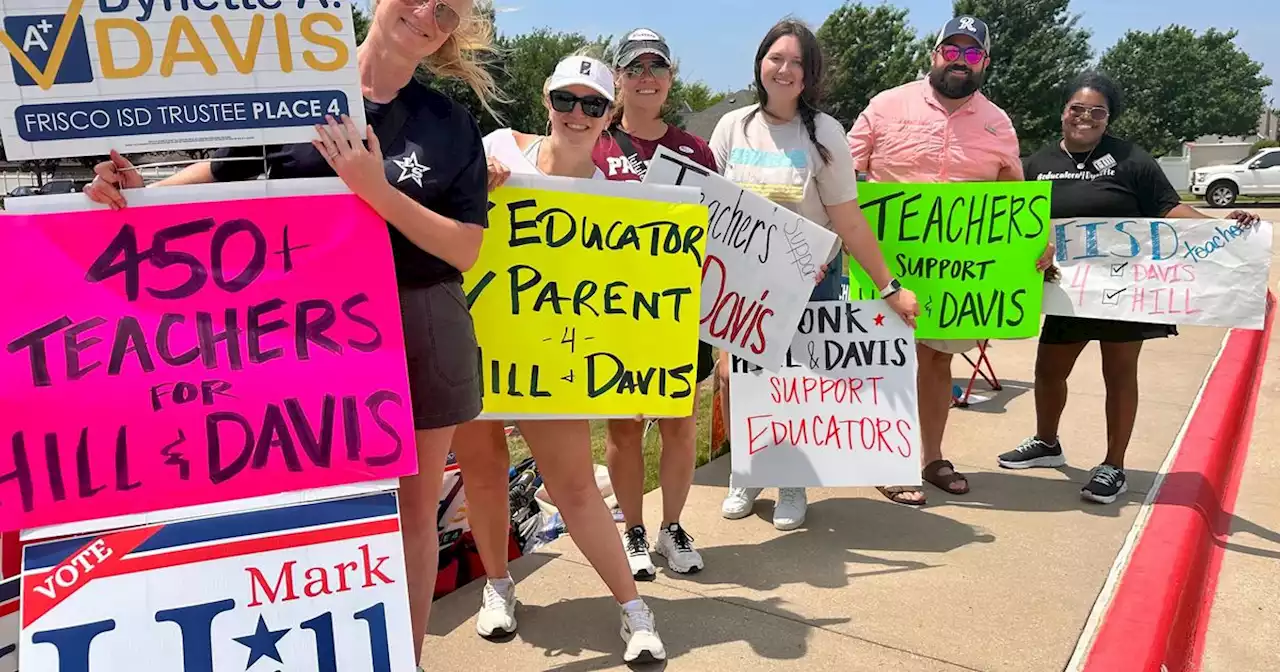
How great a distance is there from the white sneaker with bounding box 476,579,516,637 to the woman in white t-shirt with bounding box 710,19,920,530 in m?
1.73

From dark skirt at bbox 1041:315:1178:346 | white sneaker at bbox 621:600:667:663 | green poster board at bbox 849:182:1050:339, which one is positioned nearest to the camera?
white sneaker at bbox 621:600:667:663

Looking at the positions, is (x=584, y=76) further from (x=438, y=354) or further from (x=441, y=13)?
(x=438, y=354)

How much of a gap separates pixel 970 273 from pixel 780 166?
112 cm

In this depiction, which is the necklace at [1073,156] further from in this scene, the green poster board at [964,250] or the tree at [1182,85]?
the tree at [1182,85]


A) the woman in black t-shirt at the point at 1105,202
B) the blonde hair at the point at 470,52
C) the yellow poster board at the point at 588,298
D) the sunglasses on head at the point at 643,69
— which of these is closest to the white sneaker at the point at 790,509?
the yellow poster board at the point at 588,298

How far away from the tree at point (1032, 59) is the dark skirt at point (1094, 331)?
43.2 metres

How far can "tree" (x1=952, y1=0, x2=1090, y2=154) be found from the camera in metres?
44.3

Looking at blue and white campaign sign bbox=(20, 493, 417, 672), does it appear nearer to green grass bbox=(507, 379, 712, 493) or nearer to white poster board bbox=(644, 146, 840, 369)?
white poster board bbox=(644, 146, 840, 369)

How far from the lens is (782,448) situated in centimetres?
392

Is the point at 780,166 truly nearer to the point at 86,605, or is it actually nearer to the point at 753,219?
the point at 753,219

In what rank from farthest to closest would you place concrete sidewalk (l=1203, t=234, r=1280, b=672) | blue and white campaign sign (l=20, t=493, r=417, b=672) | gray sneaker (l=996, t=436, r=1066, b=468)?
gray sneaker (l=996, t=436, r=1066, b=468), concrete sidewalk (l=1203, t=234, r=1280, b=672), blue and white campaign sign (l=20, t=493, r=417, b=672)

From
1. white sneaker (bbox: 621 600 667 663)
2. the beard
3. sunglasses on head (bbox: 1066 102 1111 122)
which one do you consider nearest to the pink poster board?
white sneaker (bbox: 621 600 667 663)

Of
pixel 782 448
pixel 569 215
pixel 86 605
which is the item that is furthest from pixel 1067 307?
pixel 86 605

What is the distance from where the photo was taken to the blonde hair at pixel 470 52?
2.28 metres
